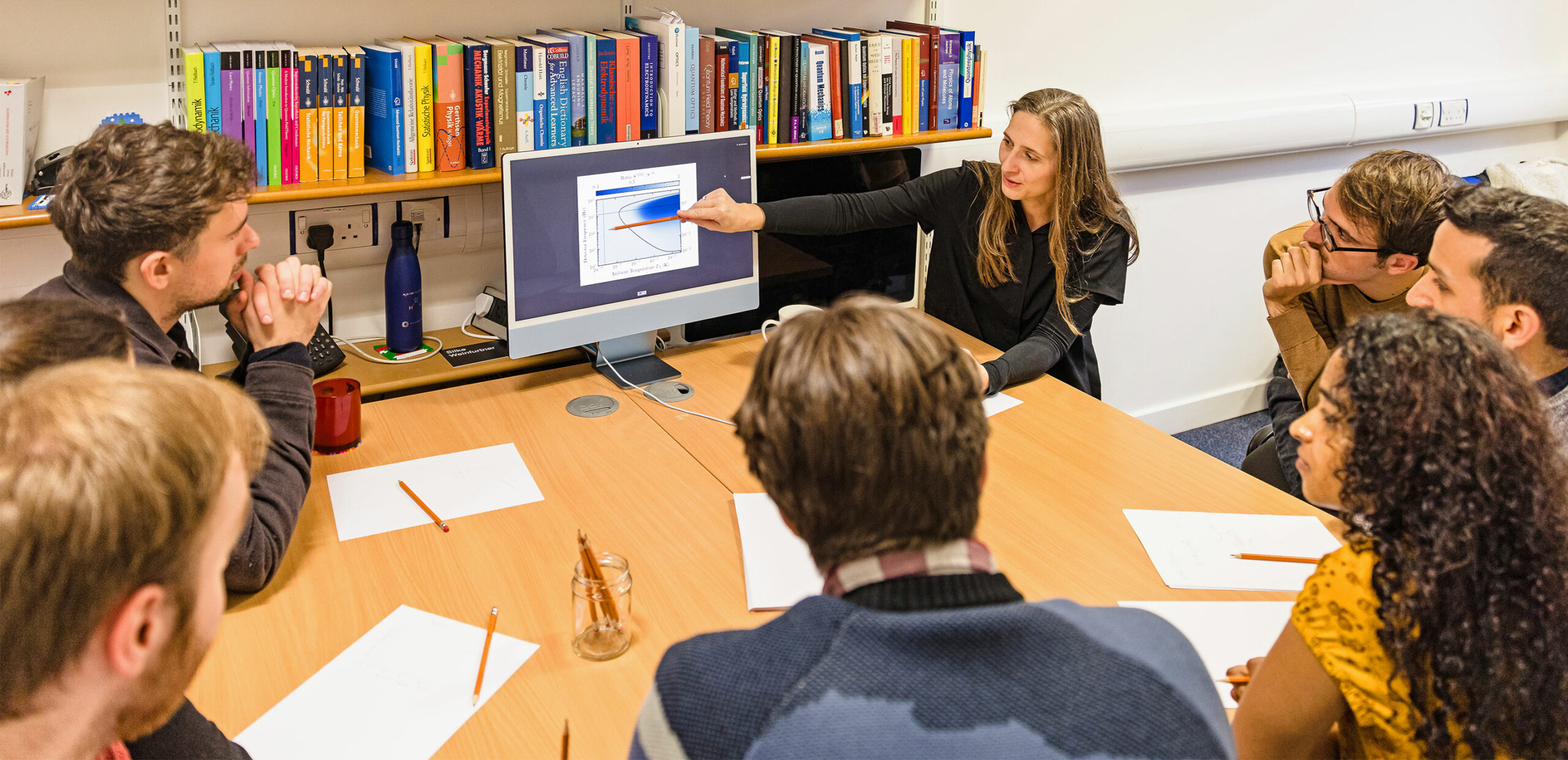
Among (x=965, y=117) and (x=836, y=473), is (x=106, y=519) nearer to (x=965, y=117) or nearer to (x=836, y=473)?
(x=836, y=473)

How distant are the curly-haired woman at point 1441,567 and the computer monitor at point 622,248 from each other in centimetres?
137

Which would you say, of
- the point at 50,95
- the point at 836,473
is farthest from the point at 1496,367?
the point at 50,95

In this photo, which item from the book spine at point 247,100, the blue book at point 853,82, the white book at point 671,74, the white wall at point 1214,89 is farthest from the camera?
the white wall at point 1214,89

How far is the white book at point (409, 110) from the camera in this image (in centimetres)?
203

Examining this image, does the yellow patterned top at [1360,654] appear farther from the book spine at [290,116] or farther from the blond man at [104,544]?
the book spine at [290,116]

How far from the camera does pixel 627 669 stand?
134 centimetres

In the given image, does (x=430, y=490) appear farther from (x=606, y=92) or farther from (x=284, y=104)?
(x=606, y=92)

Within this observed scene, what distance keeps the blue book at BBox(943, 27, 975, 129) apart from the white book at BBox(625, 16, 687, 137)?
2.26 feet

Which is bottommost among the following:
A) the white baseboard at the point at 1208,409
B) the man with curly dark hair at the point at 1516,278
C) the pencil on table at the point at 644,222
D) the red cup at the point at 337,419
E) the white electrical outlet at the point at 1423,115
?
the white baseboard at the point at 1208,409

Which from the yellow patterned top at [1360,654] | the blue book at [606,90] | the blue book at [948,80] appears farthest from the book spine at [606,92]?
the yellow patterned top at [1360,654]

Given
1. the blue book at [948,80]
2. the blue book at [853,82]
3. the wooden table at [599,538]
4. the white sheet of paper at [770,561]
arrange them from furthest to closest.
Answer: the blue book at [948,80]
the blue book at [853,82]
the white sheet of paper at [770,561]
the wooden table at [599,538]

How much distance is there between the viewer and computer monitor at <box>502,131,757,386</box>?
78.4 inches

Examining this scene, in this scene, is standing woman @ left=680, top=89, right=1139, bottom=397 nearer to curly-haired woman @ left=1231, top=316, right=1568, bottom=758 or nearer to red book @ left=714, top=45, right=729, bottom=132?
red book @ left=714, top=45, right=729, bottom=132

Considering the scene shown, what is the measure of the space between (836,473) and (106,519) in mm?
482
